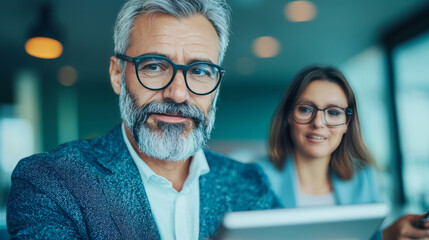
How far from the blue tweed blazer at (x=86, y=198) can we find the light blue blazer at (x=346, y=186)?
0.41 feet

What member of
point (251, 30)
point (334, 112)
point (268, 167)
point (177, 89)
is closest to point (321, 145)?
point (334, 112)

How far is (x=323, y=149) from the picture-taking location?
1.16 metres

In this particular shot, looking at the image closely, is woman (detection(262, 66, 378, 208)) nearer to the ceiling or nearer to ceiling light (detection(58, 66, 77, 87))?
the ceiling

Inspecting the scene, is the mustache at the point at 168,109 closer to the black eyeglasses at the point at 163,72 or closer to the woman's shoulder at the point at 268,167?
the black eyeglasses at the point at 163,72

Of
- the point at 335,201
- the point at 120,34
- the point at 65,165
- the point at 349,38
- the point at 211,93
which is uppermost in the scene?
the point at 349,38

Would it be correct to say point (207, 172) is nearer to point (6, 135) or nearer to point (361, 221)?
point (361, 221)

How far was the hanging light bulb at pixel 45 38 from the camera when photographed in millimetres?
3568

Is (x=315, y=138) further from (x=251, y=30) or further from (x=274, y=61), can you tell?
(x=274, y=61)

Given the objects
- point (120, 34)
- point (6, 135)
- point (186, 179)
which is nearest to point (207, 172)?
point (186, 179)

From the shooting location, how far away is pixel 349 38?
5941 millimetres

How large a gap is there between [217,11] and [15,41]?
5.51 meters

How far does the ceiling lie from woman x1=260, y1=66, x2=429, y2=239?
83.4 inches

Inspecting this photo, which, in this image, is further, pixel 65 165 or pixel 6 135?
pixel 6 135

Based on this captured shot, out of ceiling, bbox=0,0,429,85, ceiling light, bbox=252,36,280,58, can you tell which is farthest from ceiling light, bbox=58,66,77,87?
ceiling light, bbox=252,36,280,58
